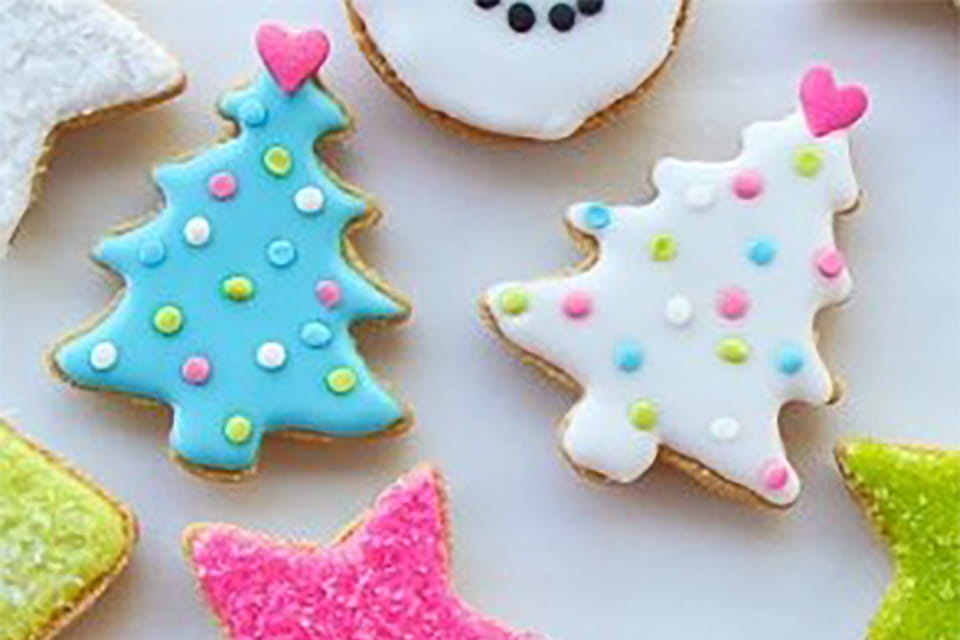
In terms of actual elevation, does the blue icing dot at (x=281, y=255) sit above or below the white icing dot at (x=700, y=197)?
below

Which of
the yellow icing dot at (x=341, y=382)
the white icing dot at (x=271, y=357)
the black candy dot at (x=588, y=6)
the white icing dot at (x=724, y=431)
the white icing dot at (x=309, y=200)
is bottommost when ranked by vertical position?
the white icing dot at (x=724, y=431)

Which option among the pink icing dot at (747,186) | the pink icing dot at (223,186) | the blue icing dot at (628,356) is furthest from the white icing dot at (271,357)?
the pink icing dot at (747,186)

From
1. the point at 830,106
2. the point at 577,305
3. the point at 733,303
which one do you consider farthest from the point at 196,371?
the point at 830,106

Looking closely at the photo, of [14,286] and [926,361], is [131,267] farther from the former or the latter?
[926,361]

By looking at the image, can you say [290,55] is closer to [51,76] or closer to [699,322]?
[51,76]

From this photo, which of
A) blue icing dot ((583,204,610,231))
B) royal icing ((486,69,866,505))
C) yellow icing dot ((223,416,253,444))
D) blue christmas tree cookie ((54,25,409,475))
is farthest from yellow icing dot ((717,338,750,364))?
yellow icing dot ((223,416,253,444))

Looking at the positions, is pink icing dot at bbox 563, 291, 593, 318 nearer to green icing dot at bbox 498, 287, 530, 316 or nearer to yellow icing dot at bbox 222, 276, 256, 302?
green icing dot at bbox 498, 287, 530, 316

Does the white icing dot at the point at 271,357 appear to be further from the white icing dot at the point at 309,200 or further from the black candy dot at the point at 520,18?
the black candy dot at the point at 520,18
